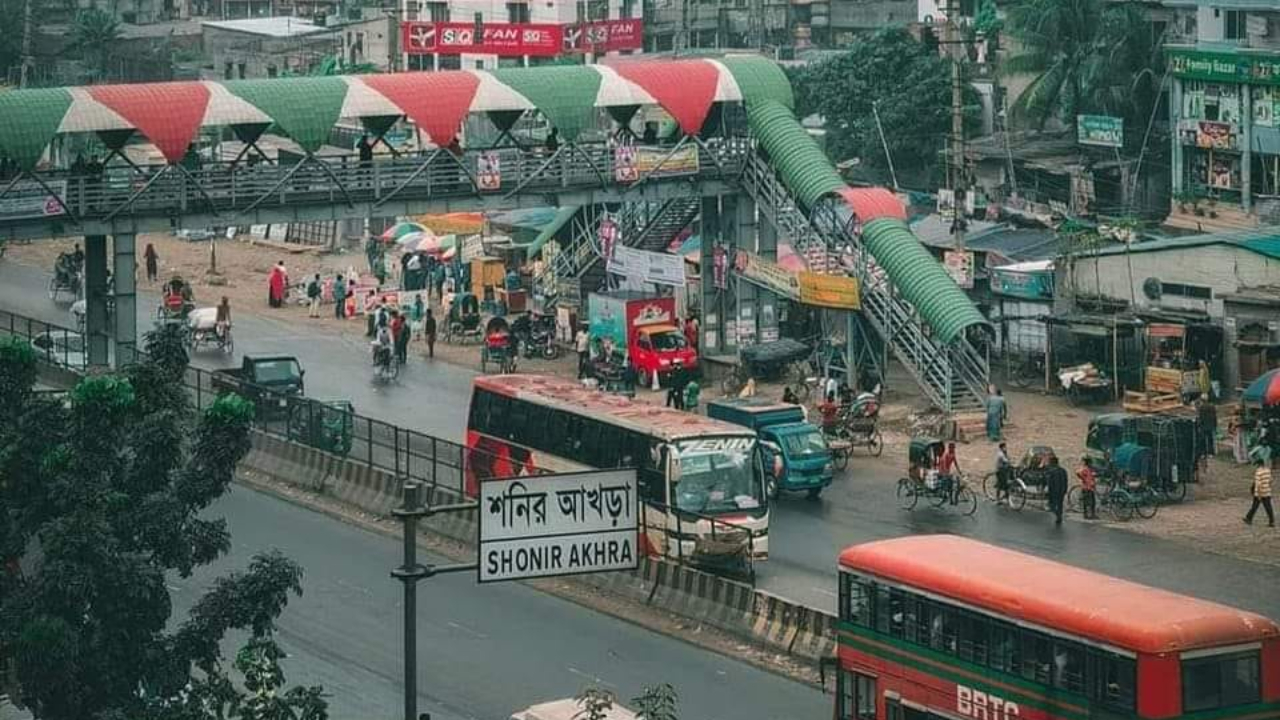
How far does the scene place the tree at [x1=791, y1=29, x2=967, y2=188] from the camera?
97.8 m

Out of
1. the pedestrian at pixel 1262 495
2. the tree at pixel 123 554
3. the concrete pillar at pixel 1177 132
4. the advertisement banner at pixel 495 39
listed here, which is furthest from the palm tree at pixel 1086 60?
the tree at pixel 123 554

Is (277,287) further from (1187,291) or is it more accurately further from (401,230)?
(1187,291)

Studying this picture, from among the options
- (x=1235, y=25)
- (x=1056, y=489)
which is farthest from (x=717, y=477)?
(x=1235, y=25)

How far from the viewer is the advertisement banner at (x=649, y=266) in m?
69.3

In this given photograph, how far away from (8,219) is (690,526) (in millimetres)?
22555

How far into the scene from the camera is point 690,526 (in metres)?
45.1

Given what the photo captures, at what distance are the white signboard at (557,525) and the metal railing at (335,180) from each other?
38348 mm

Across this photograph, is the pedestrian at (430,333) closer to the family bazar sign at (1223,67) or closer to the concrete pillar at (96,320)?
the concrete pillar at (96,320)

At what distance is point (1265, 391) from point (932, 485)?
7.82 meters

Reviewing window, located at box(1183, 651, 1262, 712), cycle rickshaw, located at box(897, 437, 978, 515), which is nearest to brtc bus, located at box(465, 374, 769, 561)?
cycle rickshaw, located at box(897, 437, 978, 515)

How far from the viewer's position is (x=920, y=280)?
204 feet

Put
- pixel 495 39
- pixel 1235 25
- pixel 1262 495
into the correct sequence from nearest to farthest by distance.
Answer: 1. pixel 1262 495
2. pixel 1235 25
3. pixel 495 39

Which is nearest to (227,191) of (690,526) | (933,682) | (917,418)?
(917,418)

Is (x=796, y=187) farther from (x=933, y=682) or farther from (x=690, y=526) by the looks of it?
(x=933, y=682)
